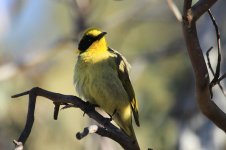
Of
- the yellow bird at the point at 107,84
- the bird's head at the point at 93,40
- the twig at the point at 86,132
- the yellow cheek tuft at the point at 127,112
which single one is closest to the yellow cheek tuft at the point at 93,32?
the bird's head at the point at 93,40

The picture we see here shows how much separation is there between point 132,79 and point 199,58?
196 inches

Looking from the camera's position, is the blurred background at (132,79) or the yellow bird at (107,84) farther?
the blurred background at (132,79)

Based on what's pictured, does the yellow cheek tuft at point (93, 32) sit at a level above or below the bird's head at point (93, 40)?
above

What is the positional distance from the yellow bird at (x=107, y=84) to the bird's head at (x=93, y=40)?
30mm

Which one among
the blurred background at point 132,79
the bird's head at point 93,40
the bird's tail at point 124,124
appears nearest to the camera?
the bird's tail at point 124,124

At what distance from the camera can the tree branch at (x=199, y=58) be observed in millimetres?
1842

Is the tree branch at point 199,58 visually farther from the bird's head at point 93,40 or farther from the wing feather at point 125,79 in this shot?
the bird's head at point 93,40

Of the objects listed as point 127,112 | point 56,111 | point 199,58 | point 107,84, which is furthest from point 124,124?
point 199,58

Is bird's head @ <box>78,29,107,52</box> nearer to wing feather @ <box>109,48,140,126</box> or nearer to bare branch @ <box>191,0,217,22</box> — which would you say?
wing feather @ <box>109,48,140,126</box>

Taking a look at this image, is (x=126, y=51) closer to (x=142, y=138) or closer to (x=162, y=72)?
(x=162, y=72)

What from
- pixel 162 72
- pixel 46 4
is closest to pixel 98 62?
pixel 162 72

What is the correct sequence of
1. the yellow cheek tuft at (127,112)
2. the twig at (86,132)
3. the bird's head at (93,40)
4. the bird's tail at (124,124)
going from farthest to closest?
→ the bird's head at (93,40) < the yellow cheek tuft at (127,112) < the bird's tail at (124,124) < the twig at (86,132)

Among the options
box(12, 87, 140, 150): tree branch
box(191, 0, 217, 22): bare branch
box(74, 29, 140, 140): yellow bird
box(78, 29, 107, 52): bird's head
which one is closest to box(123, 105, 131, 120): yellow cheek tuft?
box(74, 29, 140, 140): yellow bird

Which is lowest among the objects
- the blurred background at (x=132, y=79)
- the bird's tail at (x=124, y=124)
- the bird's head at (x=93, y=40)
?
the blurred background at (x=132, y=79)
